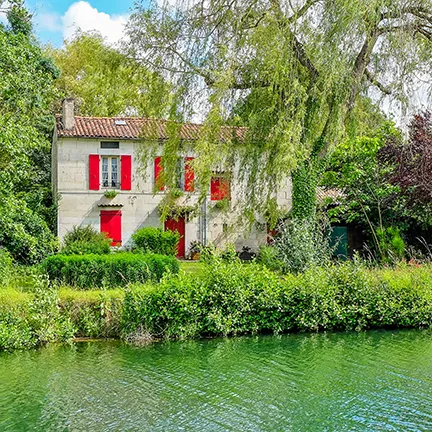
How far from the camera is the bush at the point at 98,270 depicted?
1468 centimetres

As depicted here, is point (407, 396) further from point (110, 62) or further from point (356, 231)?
point (356, 231)

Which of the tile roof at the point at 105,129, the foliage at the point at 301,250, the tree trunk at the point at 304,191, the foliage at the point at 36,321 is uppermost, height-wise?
the tile roof at the point at 105,129

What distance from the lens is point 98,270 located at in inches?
580

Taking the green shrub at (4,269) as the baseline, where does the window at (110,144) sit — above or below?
above

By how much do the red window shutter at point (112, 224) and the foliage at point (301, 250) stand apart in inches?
381

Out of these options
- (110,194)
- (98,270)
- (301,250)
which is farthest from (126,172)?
(301,250)

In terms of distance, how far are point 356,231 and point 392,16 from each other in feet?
35.1

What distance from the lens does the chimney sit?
943 inches

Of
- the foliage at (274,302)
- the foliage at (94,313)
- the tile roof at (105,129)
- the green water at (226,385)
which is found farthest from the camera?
the tile roof at (105,129)

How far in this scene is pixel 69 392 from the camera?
345 inches

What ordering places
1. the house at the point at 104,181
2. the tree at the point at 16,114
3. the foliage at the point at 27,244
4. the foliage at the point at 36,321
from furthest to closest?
the house at the point at 104,181 < the foliage at the point at 27,244 < the tree at the point at 16,114 < the foliage at the point at 36,321

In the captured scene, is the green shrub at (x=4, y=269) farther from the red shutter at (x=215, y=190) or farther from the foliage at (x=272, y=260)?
the foliage at (x=272, y=260)

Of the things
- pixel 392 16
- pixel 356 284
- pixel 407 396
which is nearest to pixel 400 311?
pixel 356 284

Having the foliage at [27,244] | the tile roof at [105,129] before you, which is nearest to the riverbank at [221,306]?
the foliage at [27,244]
